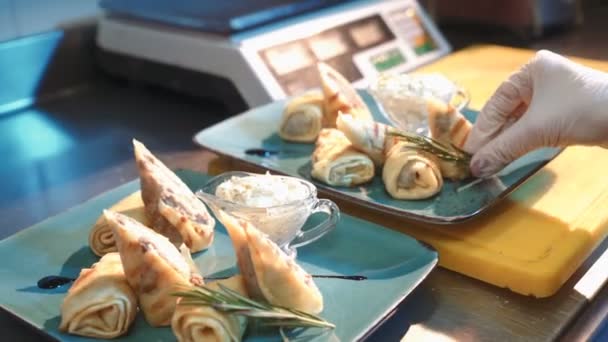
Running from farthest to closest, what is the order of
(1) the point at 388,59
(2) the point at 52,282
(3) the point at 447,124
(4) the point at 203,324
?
(1) the point at 388,59, (3) the point at 447,124, (2) the point at 52,282, (4) the point at 203,324

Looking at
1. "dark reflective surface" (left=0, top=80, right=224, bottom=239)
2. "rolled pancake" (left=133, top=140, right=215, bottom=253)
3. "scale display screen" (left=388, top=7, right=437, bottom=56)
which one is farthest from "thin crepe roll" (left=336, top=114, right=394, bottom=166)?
"scale display screen" (left=388, top=7, right=437, bottom=56)

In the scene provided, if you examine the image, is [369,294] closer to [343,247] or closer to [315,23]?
[343,247]

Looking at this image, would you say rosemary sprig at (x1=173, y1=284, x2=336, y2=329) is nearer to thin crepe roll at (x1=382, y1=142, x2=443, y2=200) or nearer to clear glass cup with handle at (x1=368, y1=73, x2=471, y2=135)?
thin crepe roll at (x1=382, y1=142, x2=443, y2=200)

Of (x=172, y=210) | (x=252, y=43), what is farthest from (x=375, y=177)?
(x=252, y=43)

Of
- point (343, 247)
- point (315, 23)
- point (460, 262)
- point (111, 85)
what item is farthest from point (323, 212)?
point (111, 85)

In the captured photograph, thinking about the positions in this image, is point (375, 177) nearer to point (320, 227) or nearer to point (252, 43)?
point (320, 227)

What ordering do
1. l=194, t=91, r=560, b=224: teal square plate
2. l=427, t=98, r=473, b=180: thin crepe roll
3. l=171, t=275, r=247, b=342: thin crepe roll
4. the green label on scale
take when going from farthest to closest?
the green label on scale, l=427, t=98, r=473, b=180: thin crepe roll, l=194, t=91, r=560, b=224: teal square plate, l=171, t=275, r=247, b=342: thin crepe roll
